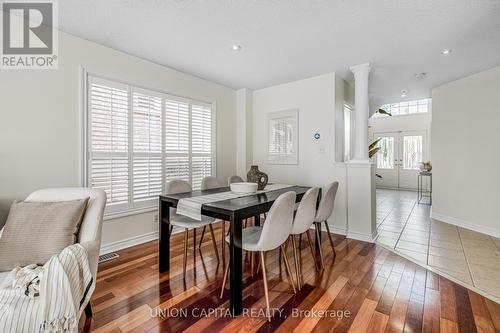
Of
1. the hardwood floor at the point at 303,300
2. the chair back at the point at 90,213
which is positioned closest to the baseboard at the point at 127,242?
the hardwood floor at the point at 303,300

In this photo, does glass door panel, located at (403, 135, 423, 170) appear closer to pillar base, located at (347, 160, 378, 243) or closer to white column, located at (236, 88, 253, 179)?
pillar base, located at (347, 160, 378, 243)

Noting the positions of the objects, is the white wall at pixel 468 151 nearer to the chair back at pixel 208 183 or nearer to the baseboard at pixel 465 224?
the baseboard at pixel 465 224

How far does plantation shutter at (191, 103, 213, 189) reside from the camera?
13.0ft

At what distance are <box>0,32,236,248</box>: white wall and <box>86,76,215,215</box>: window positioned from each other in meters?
0.15

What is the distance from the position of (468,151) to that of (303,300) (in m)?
3.99

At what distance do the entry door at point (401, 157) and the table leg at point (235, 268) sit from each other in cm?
820

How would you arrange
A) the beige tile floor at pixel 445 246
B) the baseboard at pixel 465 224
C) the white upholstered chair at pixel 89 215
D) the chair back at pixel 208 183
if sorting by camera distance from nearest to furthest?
1. the white upholstered chair at pixel 89 215
2. the beige tile floor at pixel 445 246
3. the chair back at pixel 208 183
4. the baseboard at pixel 465 224

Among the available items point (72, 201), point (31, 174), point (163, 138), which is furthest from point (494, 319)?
point (31, 174)

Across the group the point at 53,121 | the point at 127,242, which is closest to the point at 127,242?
the point at 127,242

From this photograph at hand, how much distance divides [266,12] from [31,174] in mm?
2750

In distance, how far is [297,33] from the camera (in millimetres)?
2576

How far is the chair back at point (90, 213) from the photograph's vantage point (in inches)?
61.7

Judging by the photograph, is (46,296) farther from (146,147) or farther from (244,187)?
(146,147)

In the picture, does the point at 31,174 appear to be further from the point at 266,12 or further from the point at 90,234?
the point at 266,12
